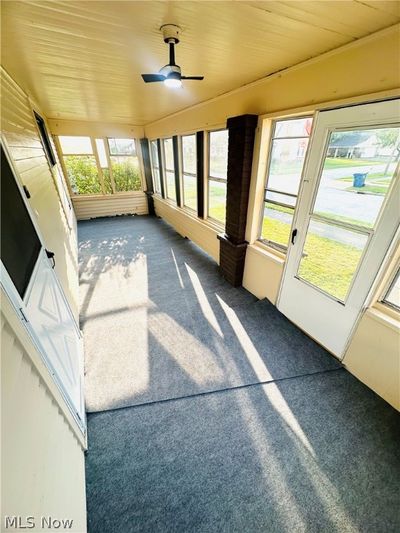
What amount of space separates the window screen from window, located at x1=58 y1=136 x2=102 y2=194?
→ 567cm

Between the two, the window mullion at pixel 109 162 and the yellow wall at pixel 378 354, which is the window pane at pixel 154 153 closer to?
the window mullion at pixel 109 162

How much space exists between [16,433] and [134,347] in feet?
5.10

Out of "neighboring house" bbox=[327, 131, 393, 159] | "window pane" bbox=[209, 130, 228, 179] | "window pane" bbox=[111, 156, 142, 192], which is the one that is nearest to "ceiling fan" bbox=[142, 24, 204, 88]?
"neighboring house" bbox=[327, 131, 393, 159]

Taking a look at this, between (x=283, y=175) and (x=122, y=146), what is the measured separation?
5562mm

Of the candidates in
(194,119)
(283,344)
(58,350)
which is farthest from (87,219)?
(283,344)

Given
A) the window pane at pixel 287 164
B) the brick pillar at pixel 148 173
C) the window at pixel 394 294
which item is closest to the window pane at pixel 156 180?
the brick pillar at pixel 148 173

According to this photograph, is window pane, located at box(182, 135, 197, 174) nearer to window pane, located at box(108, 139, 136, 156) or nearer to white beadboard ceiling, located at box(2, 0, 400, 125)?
white beadboard ceiling, located at box(2, 0, 400, 125)

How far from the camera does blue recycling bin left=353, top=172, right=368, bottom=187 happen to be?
1.65 m

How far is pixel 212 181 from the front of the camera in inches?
146

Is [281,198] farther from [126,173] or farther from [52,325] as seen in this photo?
[126,173]

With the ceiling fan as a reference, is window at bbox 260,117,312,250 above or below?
below

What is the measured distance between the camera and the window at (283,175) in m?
2.16

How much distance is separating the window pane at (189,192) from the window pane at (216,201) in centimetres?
60

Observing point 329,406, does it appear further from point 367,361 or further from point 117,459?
point 117,459
